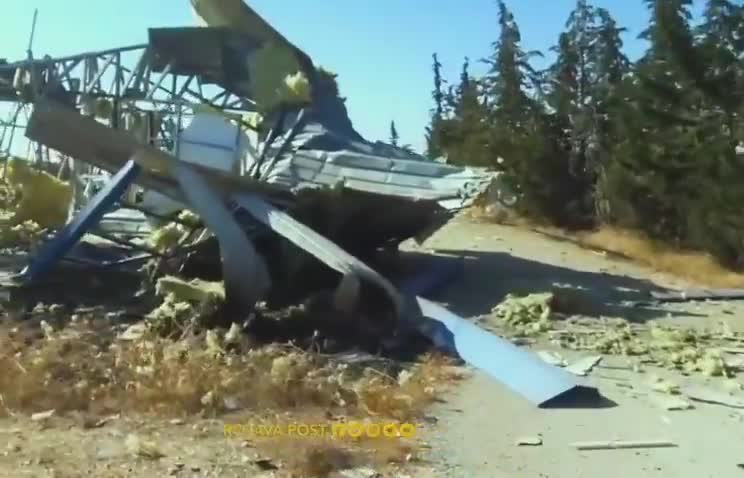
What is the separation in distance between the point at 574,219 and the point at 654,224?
14.6ft

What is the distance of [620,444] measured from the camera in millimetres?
7336

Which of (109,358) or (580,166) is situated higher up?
(580,166)

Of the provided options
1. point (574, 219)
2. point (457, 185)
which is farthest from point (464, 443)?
point (574, 219)

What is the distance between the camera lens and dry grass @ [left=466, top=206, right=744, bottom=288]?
19625mm

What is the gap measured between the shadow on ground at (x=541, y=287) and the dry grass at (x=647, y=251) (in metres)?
1.98

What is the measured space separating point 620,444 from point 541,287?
823 centimetres

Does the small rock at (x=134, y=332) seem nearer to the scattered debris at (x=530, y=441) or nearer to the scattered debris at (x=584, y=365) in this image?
the scattered debris at (x=584, y=365)

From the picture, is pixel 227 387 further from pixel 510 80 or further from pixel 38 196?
pixel 510 80

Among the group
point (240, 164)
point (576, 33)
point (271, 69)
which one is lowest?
point (240, 164)

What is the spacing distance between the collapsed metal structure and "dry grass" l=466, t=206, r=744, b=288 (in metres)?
6.35

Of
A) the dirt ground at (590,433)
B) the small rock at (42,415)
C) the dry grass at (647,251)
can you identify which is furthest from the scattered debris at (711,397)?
the dry grass at (647,251)

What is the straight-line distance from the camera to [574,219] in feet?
93.7

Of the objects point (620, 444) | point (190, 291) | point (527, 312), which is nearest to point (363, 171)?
point (527, 312)

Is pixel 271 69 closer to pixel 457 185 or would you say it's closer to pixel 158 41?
pixel 158 41
